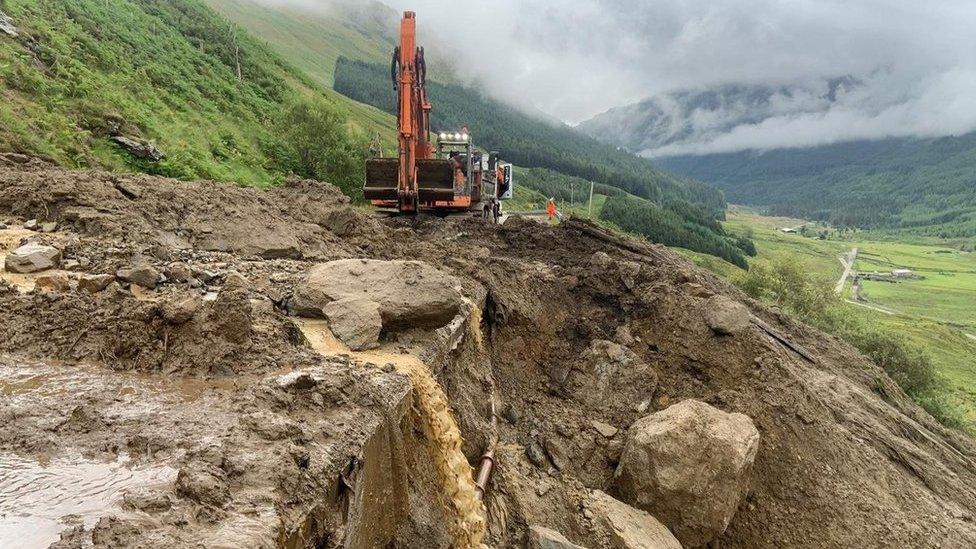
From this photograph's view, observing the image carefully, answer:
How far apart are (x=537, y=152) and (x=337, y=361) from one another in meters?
148

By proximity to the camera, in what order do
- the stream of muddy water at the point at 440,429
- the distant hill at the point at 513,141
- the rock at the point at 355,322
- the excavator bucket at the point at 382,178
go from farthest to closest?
the distant hill at the point at 513,141, the excavator bucket at the point at 382,178, the rock at the point at 355,322, the stream of muddy water at the point at 440,429

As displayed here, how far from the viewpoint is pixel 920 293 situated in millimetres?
100625

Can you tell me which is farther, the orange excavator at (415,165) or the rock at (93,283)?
the orange excavator at (415,165)

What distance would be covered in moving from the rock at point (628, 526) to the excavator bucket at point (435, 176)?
45.6 ft

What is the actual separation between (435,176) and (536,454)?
1341 cm

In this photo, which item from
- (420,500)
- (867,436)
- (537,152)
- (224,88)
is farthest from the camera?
(537,152)

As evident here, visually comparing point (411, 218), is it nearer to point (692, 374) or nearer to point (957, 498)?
point (692, 374)

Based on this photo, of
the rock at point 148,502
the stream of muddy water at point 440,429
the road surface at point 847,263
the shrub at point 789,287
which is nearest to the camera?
the rock at point 148,502

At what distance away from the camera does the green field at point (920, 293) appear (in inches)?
1826

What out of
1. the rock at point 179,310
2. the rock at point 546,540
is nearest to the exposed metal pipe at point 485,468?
the rock at point 546,540

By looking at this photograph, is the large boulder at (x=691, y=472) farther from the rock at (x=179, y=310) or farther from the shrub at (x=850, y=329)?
the shrub at (x=850, y=329)

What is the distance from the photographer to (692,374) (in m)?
11.8

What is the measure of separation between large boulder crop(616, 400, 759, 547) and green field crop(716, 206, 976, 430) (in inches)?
791

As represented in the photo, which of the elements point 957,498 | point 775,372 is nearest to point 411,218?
point 775,372
